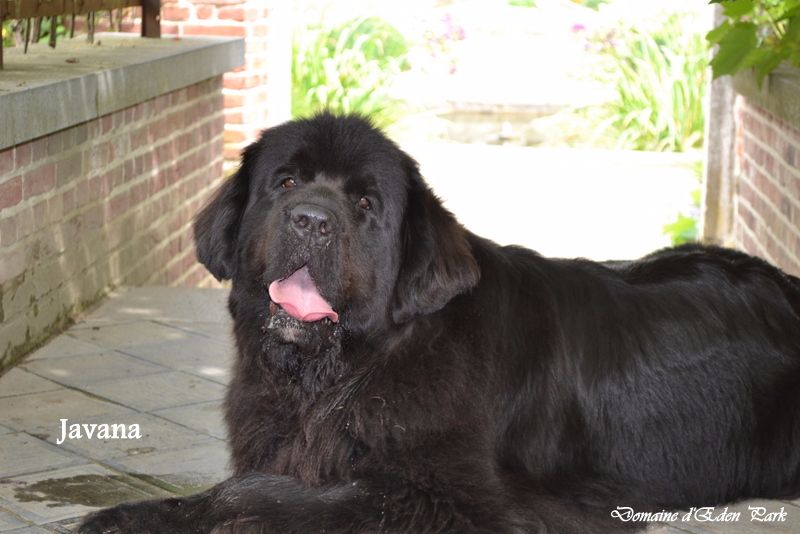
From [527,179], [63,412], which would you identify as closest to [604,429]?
[63,412]

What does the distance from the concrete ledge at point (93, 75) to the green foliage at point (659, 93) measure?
5.78 metres

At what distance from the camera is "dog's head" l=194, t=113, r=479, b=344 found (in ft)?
10.7

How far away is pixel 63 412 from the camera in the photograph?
4.73 meters

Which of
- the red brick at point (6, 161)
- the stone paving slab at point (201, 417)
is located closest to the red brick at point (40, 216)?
the red brick at point (6, 161)

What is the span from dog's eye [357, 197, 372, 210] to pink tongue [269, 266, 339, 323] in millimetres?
246

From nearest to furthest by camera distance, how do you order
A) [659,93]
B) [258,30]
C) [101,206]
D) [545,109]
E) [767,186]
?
[101,206] < [767,186] < [258,30] < [659,93] < [545,109]

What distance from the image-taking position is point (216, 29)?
9.91 m

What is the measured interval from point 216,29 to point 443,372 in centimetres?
705

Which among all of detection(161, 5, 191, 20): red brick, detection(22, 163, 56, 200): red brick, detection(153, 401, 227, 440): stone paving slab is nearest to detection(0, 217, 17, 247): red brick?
detection(22, 163, 56, 200): red brick

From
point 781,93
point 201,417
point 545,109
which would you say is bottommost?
point 201,417

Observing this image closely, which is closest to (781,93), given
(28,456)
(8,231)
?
(8,231)

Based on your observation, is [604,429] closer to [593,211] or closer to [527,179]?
[593,211]

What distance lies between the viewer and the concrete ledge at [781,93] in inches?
233

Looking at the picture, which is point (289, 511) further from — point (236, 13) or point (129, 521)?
point (236, 13)
